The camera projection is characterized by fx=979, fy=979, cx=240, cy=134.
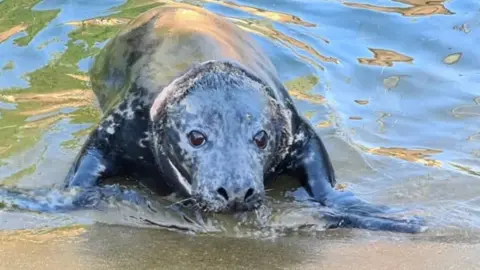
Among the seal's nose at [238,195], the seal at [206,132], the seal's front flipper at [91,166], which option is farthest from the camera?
the seal's front flipper at [91,166]

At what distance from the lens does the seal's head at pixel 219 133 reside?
15.5 feet

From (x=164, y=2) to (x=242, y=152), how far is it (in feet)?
17.1

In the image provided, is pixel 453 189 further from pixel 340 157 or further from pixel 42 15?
pixel 42 15

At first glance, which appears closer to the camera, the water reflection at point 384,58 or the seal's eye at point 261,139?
the seal's eye at point 261,139

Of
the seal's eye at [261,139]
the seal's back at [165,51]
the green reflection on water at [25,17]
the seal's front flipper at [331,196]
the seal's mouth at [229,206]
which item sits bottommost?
the seal's front flipper at [331,196]

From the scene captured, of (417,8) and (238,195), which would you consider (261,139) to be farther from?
(417,8)

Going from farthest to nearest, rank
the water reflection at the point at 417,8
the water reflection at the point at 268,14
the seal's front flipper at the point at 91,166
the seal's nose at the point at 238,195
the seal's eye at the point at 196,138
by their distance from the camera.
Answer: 1. the water reflection at the point at 417,8
2. the water reflection at the point at 268,14
3. the seal's front flipper at the point at 91,166
4. the seal's eye at the point at 196,138
5. the seal's nose at the point at 238,195

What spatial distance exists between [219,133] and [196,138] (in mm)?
135

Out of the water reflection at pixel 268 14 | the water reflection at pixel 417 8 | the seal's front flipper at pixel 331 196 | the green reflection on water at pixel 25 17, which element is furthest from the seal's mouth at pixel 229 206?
the water reflection at pixel 417 8

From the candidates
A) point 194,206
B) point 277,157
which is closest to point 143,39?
point 277,157

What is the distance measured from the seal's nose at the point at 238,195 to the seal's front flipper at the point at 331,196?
516 mm

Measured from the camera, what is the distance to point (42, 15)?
9203mm

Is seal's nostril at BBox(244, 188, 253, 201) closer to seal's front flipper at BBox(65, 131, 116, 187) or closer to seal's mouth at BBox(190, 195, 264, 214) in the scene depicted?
seal's mouth at BBox(190, 195, 264, 214)

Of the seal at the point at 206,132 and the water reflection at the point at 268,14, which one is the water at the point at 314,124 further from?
the seal at the point at 206,132
